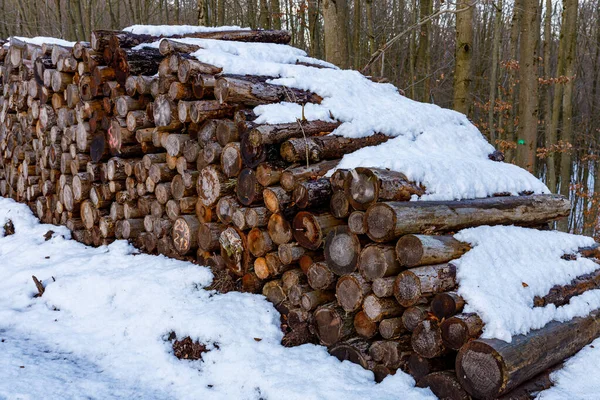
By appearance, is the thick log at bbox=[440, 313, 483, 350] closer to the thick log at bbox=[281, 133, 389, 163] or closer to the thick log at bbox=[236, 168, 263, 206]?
the thick log at bbox=[281, 133, 389, 163]

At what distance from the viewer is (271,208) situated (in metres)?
4.66

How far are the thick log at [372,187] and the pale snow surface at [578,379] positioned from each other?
1850mm

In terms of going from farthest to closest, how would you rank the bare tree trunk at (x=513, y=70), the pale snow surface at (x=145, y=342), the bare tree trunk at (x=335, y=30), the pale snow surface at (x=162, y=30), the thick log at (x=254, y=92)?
the bare tree trunk at (x=513, y=70), the bare tree trunk at (x=335, y=30), the pale snow surface at (x=162, y=30), the thick log at (x=254, y=92), the pale snow surface at (x=145, y=342)

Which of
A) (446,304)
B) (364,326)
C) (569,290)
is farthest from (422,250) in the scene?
(569,290)

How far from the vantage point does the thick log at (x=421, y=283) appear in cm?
371

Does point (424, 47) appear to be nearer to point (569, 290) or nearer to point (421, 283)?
point (569, 290)

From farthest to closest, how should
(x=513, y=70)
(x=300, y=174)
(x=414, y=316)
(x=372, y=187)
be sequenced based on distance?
(x=513, y=70) → (x=300, y=174) → (x=372, y=187) → (x=414, y=316)

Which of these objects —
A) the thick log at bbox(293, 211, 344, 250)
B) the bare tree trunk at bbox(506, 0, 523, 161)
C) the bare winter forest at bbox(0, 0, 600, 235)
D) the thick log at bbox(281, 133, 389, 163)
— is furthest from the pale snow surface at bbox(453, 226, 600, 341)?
the bare tree trunk at bbox(506, 0, 523, 161)

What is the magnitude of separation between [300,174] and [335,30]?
520 cm

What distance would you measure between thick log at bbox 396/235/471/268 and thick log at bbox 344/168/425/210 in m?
0.41

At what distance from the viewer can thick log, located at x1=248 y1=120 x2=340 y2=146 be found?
4672 millimetres

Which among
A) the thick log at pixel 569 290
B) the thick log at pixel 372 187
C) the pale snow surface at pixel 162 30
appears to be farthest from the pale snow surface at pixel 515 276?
the pale snow surface at pixel 162 30

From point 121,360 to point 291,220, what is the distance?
190cm

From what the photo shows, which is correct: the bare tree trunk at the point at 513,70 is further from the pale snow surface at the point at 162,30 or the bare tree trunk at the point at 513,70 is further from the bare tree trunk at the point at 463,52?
the pale snow surface at the point at 162,30
